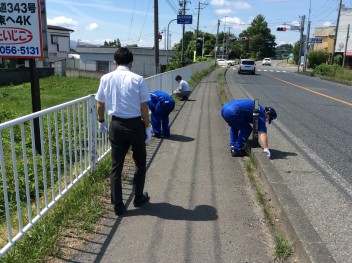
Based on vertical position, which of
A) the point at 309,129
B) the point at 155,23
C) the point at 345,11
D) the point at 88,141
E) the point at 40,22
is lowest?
the point at 309,129

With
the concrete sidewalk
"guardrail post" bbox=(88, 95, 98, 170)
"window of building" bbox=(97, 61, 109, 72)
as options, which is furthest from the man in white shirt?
"window of building" bbox=(97, 61, 109, 72)


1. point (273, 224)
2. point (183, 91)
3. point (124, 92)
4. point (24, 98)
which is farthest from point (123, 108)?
point (24, 98)

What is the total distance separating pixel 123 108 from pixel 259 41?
119 meters

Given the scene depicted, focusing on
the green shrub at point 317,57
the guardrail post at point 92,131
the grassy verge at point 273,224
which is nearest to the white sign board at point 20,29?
the guardrail post at point 92,131

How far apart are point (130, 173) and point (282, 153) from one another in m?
3.03

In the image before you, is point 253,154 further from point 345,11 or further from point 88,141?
point 345,11

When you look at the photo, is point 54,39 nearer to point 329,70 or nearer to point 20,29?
point 329,70

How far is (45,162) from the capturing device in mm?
3727

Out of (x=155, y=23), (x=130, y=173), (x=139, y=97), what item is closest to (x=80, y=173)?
(x=130, y=173)

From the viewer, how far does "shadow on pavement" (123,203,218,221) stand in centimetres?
374

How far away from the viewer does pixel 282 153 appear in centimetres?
644

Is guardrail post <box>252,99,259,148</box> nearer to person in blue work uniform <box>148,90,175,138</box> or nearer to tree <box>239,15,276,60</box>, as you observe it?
person in blue work uniform <box>148,90,175,138</box>

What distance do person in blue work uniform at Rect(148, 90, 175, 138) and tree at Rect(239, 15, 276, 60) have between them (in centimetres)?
11113

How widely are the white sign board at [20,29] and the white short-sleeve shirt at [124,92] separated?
217 cm
